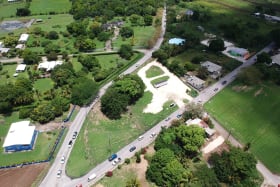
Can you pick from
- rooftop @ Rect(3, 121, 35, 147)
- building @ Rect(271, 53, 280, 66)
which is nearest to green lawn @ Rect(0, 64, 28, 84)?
rooftop @ Rect(3, 121, 35, 147)

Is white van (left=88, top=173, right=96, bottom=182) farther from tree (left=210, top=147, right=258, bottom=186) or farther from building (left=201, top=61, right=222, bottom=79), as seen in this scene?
building (left=201, top=61, right=222, bottom=79)

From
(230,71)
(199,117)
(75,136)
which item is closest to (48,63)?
(75,136)

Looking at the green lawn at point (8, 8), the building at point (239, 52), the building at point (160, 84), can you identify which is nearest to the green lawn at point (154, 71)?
the building at point (160, 84)

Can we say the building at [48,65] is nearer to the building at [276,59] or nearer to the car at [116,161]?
the car at [116,161]

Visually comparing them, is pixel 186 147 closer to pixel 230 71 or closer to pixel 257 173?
pixel 257 173

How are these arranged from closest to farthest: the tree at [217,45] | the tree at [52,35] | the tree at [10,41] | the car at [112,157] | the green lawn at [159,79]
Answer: the car at [112,157]
the green lawn at [159,79]
the tree at [217,45]
the tree at [10,41]
the tree at [52,35]

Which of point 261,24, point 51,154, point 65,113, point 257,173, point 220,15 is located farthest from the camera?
point 220,15
